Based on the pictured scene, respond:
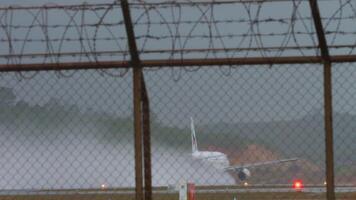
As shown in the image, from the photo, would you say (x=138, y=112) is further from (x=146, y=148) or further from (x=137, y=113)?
(x=146, y=148)

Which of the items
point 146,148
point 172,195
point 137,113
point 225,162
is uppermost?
point 225,162

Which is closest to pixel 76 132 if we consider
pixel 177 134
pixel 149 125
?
pixel 177 134

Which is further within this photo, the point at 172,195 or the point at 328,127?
the point at 172,195

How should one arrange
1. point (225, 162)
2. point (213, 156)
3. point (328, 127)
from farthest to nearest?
point (225, 162) → point (213, 156) → point (328, 127)

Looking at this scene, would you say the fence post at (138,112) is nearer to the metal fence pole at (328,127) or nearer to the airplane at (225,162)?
the metal fence pole at (328,127)

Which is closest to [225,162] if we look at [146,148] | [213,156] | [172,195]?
[213,156]

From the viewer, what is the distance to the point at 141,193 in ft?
19.9

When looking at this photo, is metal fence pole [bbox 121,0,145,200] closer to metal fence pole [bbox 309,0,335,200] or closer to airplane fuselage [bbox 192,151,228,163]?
metal fence pole [bbox 309,0,335,200]

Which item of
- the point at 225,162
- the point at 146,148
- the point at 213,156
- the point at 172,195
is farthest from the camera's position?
the point at 225,162

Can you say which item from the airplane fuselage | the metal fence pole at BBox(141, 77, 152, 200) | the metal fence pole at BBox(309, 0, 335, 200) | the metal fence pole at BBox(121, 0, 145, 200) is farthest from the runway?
the metal fence pole at BBox(309, 0, 335, 200)

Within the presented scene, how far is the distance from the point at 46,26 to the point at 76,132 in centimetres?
391

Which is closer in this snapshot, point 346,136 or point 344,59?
point 344,59

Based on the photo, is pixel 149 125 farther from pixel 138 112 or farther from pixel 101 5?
pixel 101 5

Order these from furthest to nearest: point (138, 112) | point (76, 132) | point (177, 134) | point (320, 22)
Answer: point (76, 132) < point (177, 134) < point (138, 112) < point (320, 22)
